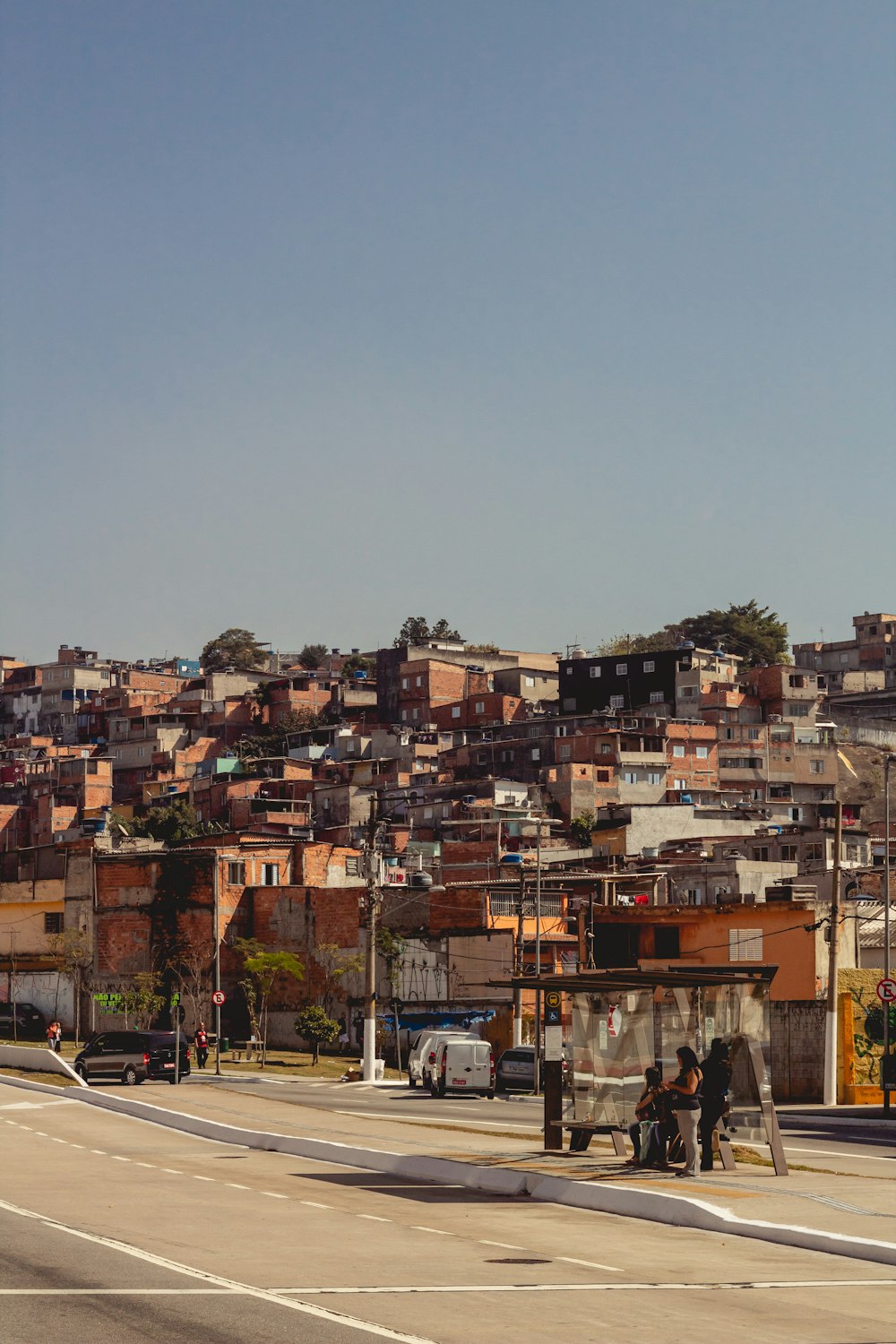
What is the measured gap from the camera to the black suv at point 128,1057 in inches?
1964

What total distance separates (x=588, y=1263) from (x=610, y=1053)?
9160 millimetres

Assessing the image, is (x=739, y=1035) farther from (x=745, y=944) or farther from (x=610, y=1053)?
(x=745, y=944)

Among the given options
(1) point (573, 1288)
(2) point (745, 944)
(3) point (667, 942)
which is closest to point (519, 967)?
(2) point (745, 944)

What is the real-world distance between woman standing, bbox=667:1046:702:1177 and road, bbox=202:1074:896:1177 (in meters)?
1.02

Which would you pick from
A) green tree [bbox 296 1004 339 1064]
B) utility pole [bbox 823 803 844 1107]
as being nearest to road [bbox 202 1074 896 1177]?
utility pole [bbox 823 803 844 1107]

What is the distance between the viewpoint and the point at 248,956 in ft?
260

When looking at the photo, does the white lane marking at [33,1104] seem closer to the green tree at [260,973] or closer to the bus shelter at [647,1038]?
the bus shelter at [647,1038]

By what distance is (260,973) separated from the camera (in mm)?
76938

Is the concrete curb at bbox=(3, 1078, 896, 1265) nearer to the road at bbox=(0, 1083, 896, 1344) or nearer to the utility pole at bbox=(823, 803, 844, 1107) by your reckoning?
the road at bbox=(0, 1083, 896, 1344)

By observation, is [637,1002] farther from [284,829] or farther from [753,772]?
[753,772]

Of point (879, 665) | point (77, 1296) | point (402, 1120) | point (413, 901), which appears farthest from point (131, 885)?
point (879, 665)

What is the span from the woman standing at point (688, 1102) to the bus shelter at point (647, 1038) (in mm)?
780

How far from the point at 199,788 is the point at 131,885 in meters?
56.8

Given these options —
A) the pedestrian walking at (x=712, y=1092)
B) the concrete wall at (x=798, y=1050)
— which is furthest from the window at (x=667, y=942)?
the pedestrian walking at (x=712, y=1092)
